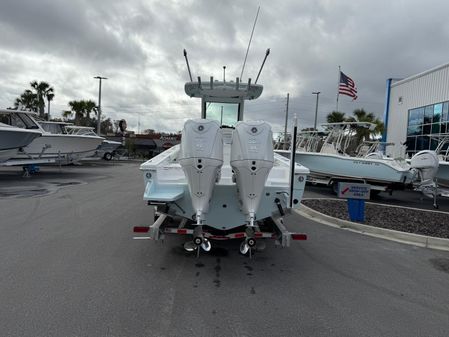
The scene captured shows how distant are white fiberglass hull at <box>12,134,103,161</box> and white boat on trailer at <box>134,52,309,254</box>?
45.9 feet

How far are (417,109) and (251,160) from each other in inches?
883

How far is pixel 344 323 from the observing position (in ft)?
11.4

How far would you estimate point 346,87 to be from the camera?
22.5 metres

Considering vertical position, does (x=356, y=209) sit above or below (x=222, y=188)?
below

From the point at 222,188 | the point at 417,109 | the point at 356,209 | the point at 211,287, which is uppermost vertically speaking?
the point at 417,109

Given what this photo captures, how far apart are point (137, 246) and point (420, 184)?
9.67m

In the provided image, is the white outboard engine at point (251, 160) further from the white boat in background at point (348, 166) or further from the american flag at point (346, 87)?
the american flag at point (346, 87)

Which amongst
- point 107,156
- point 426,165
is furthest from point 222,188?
point 107,156

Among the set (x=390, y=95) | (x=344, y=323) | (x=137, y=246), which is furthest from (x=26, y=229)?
(x=390, y=95)

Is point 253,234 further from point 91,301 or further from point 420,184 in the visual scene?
point 420,184

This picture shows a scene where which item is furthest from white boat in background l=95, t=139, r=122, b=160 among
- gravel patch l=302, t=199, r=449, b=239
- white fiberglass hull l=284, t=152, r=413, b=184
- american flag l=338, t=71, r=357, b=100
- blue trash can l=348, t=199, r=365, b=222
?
blue trash can l=348, t=199, r=365, b=222

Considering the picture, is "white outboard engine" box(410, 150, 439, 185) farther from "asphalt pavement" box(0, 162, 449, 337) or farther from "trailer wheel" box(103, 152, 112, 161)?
"trailer wheel" box(103, 152, 112, 161)

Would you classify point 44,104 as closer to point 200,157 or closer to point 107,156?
point 107,156

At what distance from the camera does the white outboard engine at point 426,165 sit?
10891mm
